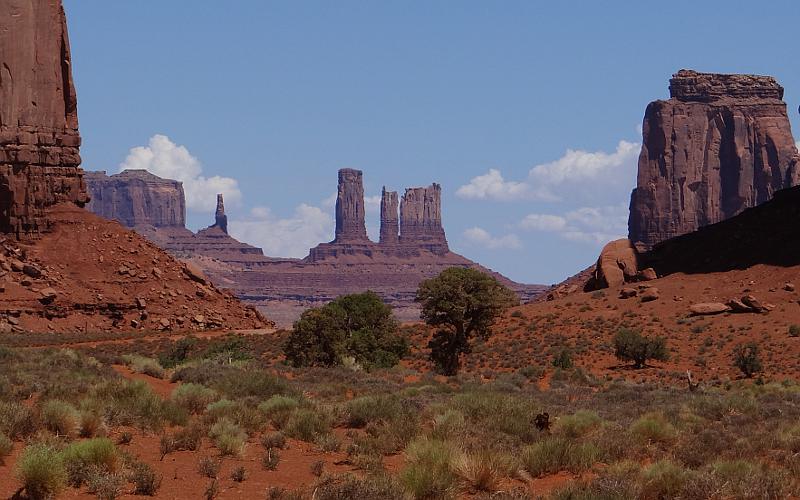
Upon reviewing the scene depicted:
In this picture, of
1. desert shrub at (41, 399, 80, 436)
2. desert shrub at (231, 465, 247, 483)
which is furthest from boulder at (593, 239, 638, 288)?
desert shrub at (231, 465, 247, 483)

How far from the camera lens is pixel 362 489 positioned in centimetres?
1350

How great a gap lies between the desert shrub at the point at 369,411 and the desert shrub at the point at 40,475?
8.11 metres

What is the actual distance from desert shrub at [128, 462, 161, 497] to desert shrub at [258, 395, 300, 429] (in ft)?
18.6

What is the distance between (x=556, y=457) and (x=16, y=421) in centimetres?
845

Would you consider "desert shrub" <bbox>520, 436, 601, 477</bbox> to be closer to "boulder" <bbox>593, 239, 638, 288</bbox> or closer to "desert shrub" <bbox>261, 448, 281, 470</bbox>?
"desert shrub" <bbox>261, 448, 281, 470</bbox>

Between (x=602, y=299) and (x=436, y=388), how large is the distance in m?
44.5

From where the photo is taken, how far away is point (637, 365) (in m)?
50.2

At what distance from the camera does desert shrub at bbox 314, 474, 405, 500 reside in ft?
43.8

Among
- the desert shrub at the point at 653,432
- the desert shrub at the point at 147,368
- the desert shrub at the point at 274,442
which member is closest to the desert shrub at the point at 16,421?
the desert shrub at the point at 274,442

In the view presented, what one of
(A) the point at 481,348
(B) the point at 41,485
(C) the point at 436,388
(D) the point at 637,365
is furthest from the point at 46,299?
(B) the point at 41,485

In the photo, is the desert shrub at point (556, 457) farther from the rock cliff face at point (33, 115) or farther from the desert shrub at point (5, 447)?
the rock cliff face at point (33, 115)

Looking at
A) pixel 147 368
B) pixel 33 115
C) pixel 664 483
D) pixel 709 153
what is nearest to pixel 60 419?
pixel 664 483

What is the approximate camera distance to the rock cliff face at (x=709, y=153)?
138 m

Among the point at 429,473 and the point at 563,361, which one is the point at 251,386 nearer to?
the point at 429,473
